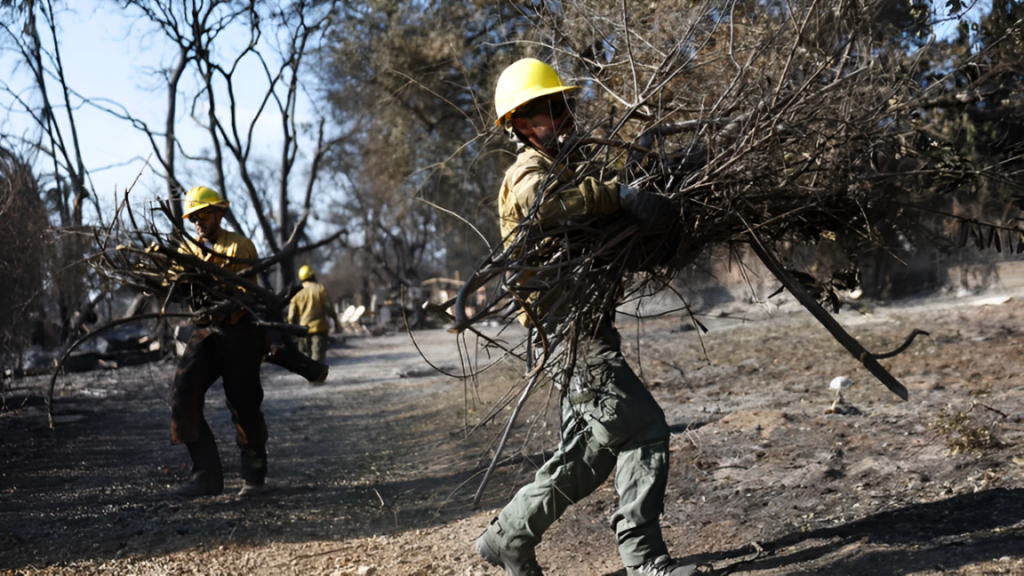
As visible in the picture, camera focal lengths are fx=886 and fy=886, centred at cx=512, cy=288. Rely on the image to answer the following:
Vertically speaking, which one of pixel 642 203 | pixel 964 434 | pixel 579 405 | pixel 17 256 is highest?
pixel 17 256

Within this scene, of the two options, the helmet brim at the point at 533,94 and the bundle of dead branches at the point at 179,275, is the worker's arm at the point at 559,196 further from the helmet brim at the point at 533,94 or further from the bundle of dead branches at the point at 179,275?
the bundle of dead branches at the point at 179,275

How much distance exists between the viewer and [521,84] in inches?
141

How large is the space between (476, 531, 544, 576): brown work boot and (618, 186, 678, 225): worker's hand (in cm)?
147

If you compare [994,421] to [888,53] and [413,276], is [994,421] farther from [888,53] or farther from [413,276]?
[413,276]

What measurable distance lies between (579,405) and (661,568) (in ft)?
2.21

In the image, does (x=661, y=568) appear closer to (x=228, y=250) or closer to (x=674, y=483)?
(x=674, y=483)

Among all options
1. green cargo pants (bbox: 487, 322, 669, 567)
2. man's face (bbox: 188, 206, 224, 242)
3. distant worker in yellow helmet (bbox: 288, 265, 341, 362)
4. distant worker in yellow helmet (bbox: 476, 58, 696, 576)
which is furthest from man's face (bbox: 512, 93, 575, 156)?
distant worker in yellow helmet (bbox: 288, 265, 341, 362)

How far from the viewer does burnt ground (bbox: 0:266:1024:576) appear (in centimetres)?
375

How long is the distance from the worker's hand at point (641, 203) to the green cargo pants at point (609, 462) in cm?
49

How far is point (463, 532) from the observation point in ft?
15.3

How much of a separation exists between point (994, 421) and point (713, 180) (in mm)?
2201

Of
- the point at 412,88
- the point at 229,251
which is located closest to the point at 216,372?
the point at 229,251

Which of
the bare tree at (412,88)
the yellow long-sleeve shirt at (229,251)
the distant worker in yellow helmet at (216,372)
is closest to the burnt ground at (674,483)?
the distant worker in yellow helmet at (216,372)

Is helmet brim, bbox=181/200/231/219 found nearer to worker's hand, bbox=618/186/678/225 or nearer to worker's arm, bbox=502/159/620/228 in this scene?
worker's arm, bbox=502/159/620/228
